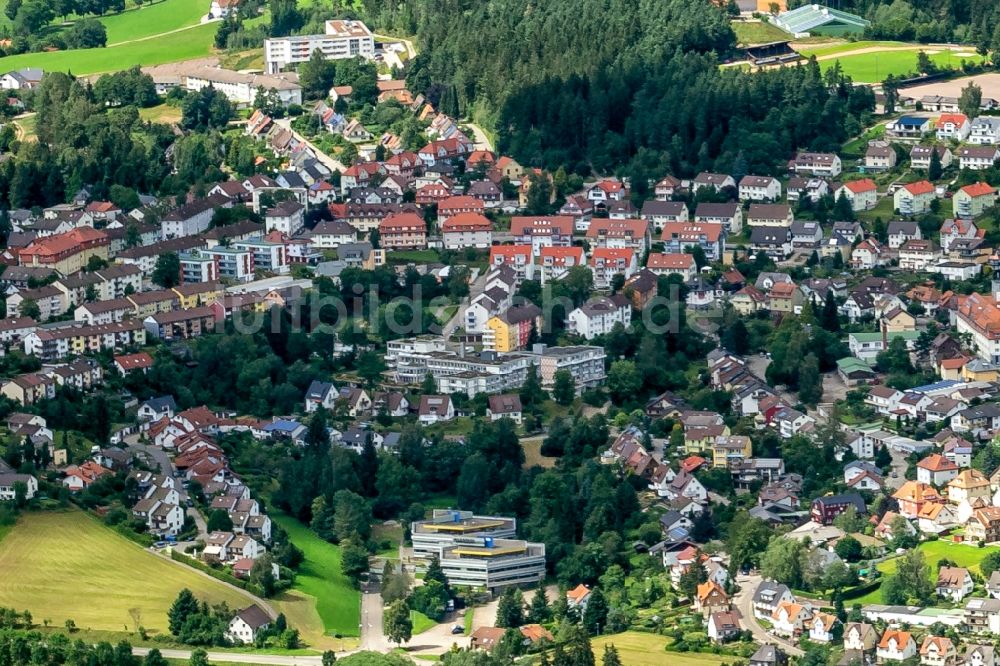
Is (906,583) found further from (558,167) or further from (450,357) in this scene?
(558,167)

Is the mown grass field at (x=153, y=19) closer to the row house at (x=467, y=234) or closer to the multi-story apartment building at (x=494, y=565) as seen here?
the row house at (x=467, y=234)

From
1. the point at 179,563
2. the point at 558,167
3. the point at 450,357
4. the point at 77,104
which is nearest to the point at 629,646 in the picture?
the point at 179,563

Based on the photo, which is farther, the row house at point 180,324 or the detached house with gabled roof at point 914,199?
the detached house with gabled roof at point 914,199

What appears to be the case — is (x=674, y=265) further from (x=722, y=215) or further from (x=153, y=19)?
(x=153, y=19)

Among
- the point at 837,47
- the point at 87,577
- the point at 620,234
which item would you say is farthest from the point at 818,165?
the point at 87,577

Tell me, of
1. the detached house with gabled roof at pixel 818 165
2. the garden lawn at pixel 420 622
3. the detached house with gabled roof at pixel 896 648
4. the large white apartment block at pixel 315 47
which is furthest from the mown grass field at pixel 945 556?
the large white apartment block at pixel 315 47

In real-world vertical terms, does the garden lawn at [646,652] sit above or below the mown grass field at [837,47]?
below
